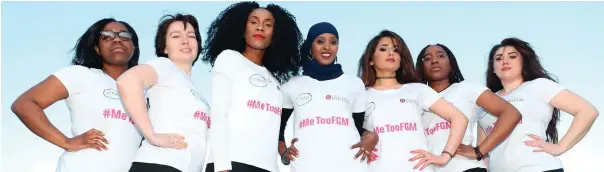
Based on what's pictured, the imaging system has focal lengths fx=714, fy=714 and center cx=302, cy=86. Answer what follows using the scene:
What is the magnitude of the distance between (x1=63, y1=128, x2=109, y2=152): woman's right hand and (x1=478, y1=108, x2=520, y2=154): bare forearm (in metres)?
4.43

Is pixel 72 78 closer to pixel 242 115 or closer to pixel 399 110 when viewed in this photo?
pixel 242 115

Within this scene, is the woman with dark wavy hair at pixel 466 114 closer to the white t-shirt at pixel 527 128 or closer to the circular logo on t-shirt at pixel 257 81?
the white t-shirt at pixel 527 128

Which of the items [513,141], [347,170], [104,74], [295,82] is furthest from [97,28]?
[513,141]

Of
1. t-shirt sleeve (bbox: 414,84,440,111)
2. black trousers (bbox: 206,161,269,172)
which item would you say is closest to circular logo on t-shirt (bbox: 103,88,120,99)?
black trousers (bbox: 206,161,269,172)

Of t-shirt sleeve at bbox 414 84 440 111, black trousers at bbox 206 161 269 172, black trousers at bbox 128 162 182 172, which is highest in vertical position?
t-shirt sleeve at bbox 414 84 440 111

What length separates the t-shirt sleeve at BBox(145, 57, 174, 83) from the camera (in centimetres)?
675

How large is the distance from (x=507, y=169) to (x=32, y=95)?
18.5 ft

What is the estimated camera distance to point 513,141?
8867mm

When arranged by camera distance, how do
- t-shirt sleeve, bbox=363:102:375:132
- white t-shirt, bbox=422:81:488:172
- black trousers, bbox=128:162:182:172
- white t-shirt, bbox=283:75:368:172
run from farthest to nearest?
white t-shirt, bbox=422:81:488:172 → t-shirt sleeve, bbox=363:102:375:132 → white t-shirt, bbox=283:75:368:172 → black trousers, bbox=128:162:182:172

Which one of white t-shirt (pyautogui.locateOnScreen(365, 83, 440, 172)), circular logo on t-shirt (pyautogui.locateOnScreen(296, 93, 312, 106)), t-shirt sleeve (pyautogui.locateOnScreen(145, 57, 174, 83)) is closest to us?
t-shirt sleeve (pyautogui.locateOnScreen(145, 57, 174, 83))

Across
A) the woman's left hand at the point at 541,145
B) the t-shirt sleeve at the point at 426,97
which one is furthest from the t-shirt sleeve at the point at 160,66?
the woman's left hand at the point at 541,145

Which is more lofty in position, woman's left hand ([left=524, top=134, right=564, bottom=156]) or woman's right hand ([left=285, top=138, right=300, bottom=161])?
woman's right hand ([left=285, top=138, right=300, bottom=161])

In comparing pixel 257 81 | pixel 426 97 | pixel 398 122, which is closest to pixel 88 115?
pixel 257 81

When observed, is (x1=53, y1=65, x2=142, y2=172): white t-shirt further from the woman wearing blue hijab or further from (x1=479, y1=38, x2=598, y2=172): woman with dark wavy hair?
(x1=479, y1=38, x2=598, y2=172): woman with dark wavy hair
